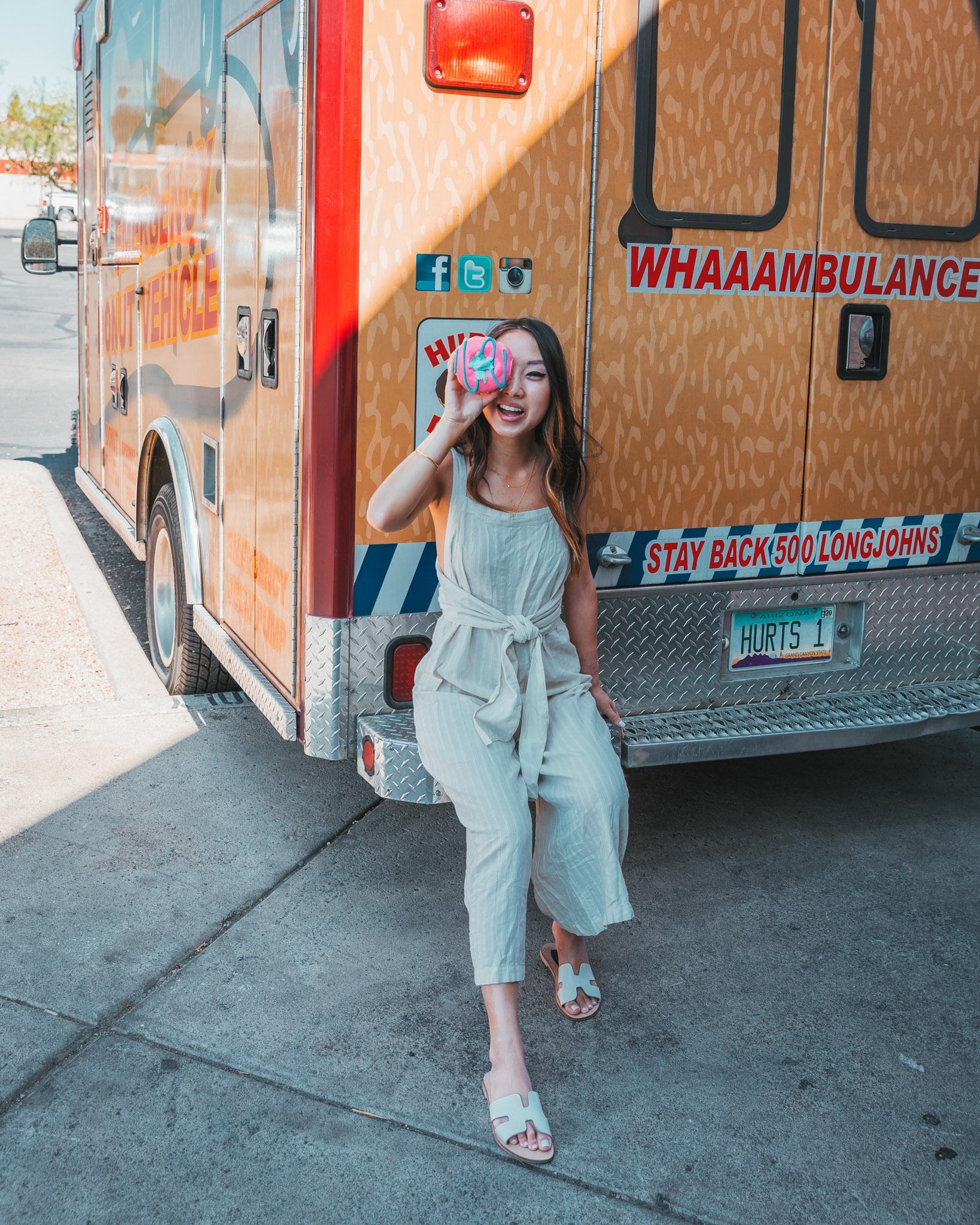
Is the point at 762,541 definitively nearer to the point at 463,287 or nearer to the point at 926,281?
the point at 926,281

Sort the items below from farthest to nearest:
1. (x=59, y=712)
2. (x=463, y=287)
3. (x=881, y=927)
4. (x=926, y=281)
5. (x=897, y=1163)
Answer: (x=59, y=712) < (x=926, y=281) < (x=881, y=927) < (x=463, y=287) < (x=897, y=1163)

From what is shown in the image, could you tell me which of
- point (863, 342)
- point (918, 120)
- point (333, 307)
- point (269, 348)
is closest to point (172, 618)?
point (269, 348)

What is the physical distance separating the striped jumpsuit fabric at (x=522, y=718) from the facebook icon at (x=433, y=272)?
0.45 metres

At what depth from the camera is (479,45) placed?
2.90 metres

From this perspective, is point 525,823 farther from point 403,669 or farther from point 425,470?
point 425,470

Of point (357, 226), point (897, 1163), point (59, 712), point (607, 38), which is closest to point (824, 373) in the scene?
point (607, 38)

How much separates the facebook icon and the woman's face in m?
0.30

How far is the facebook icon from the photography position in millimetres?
2947

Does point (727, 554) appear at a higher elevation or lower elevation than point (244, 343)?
lower

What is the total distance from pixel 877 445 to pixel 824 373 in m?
0.30

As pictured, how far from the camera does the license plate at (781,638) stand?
3.60 metres

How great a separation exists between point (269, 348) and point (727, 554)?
1378 mm

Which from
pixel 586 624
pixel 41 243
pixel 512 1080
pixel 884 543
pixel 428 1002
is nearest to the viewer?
pixel 512 1080

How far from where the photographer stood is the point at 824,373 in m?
3.50
